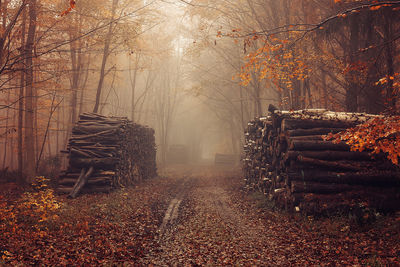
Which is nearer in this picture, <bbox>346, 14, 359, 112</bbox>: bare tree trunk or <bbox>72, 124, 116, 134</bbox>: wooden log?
<bbox>346, 14, 359, 112</bbox>: bare tree trunk

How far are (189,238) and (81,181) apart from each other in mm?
6873

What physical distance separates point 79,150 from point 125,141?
2725 millimetres

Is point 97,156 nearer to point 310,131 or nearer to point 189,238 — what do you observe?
point 189,238

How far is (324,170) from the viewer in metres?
8.87

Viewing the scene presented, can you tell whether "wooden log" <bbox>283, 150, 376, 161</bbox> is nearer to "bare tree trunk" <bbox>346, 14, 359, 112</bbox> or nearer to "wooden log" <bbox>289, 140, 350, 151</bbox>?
"wooden log" <bbox>289, 140, 350, 151</bbox>

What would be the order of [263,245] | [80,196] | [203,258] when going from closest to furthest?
[203,258], [263,245], [80,196]

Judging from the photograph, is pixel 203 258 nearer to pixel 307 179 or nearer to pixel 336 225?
pixel 336 225

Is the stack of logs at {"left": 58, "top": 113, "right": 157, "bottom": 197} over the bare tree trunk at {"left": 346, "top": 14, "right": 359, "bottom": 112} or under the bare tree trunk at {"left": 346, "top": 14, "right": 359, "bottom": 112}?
under

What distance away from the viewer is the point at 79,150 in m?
12.6

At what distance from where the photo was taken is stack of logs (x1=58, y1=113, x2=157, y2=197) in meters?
12.3

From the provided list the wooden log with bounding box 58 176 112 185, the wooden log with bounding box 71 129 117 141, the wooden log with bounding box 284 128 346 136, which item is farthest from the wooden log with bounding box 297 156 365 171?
the wooden log with bounding box 71 129 117 141

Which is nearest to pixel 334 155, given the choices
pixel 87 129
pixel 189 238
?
pixel 189 238

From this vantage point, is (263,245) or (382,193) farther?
(382,193)

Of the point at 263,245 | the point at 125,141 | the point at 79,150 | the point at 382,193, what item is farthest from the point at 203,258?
the point at 125,141
